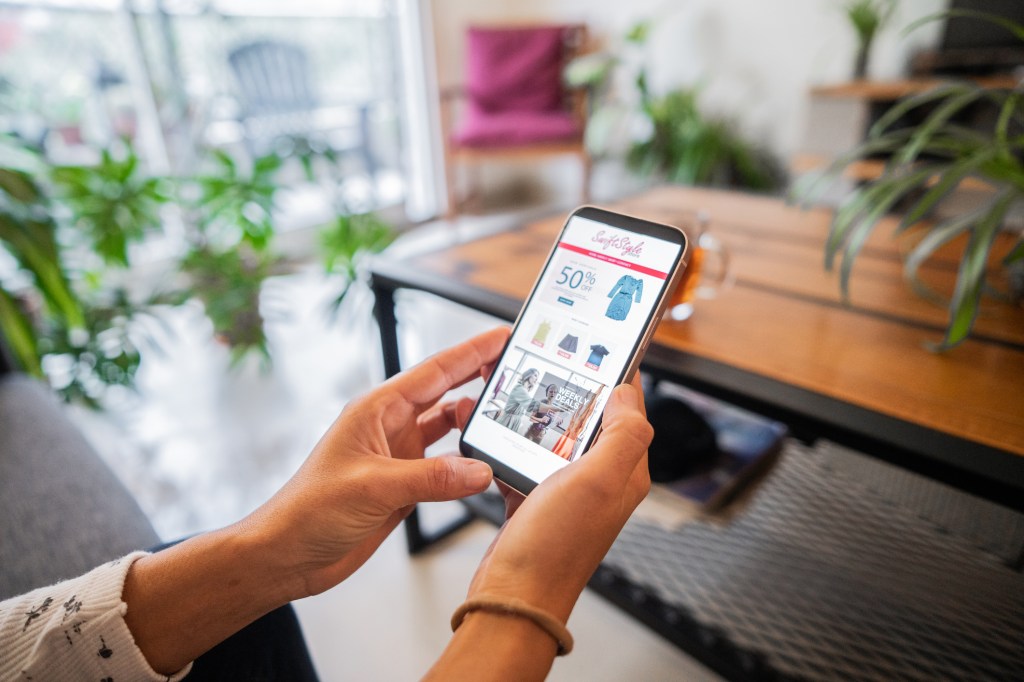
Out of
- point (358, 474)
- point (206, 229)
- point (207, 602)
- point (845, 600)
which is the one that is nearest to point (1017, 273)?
point (845, 600)

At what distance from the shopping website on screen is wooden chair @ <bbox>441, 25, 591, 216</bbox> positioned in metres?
2.36

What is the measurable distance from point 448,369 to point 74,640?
370 mm

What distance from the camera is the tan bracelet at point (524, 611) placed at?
0.41 m

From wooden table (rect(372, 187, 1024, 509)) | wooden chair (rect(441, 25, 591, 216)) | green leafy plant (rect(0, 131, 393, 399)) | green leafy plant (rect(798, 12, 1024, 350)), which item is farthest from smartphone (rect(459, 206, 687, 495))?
wooden chair (rect(441, 25, 591, 216))

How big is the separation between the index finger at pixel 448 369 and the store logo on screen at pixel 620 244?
14 centimetres

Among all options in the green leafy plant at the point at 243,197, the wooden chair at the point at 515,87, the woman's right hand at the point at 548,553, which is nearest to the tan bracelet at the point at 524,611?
the woman's right hand at the point at 548,553

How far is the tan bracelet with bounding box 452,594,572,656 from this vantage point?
41 centimetres

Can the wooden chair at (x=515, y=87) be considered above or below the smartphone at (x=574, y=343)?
above

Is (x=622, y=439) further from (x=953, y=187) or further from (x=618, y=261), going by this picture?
(x=953, y=187)

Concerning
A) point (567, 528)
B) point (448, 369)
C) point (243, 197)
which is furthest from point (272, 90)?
point (567, 528)

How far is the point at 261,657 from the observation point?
1.85 ft

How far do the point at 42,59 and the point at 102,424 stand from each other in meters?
1.51

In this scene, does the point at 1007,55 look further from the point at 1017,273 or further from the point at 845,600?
the point at 845,600

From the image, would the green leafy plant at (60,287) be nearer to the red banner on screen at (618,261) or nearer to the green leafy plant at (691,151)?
the red banner on screen at (618,261)
